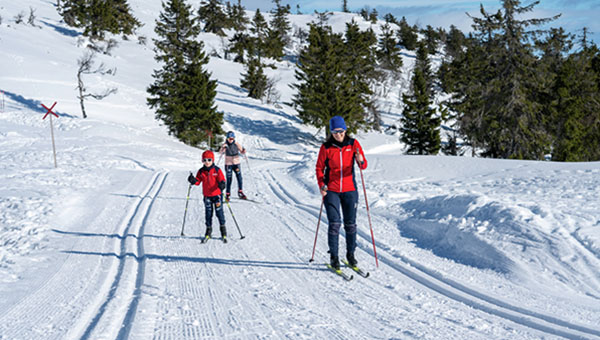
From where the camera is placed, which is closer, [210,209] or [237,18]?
[210,209]

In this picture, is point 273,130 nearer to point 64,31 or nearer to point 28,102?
point 28,102

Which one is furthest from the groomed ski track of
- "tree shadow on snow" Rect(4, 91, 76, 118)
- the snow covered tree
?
"tree shadow on snow" Rect(4, 91, 76, 118)

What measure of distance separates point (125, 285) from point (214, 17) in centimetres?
9406

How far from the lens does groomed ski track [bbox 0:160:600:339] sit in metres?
4.15

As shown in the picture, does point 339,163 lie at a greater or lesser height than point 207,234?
greater

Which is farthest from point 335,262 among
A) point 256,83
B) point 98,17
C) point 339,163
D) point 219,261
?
point 98,17

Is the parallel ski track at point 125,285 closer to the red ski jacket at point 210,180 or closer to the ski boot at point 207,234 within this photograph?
the ski boot at point 207,234

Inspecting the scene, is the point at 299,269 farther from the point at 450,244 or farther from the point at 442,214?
the point at 442,214

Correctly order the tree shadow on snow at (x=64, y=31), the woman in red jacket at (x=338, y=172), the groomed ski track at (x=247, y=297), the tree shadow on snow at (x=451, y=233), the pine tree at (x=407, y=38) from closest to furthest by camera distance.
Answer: the groomed ski track at (x=247, y=297) → the woman in red jacket at (x=338, y=172) → the tree shadow on snow at (x=451, y=233) → the tree shadow on snow at (x=64, y=31) → the pine tree at (x=407, y=38)

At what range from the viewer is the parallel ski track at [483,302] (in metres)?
4.00

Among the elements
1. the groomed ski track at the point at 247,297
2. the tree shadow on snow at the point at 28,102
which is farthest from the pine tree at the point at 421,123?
the tree shadow on snow at the point at 28,102

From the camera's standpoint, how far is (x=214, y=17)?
9019 cm

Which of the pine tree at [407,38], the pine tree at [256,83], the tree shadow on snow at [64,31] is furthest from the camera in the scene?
the pine tree at [407,38]

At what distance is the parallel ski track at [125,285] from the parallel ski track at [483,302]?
373 centimetres
